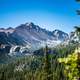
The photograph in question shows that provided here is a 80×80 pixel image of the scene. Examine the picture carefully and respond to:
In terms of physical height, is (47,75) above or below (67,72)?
below

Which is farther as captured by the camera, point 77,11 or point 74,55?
point 77,11

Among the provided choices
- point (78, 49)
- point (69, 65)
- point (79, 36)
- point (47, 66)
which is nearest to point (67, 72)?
point (69, 65)

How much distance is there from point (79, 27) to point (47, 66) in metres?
39.9

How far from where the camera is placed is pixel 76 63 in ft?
22.7

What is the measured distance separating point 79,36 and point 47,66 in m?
39.7

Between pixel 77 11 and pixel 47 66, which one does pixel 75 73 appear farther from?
pixel 47 66

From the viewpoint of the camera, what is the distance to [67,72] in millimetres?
7195

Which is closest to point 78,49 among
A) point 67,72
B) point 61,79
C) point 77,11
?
point 67,72

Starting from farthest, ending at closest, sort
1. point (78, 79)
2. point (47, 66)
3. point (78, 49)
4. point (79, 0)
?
point (47, 66), point (79, 0), point (78, 49), point (78, 79)

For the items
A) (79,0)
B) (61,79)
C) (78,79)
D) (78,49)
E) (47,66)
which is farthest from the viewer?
(61,79)

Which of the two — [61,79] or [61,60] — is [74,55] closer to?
[61,60]

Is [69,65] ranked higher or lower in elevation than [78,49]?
lower

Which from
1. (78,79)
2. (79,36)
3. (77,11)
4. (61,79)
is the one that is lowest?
(61,79)

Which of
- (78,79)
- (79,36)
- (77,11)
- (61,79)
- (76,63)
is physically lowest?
(61,79)
